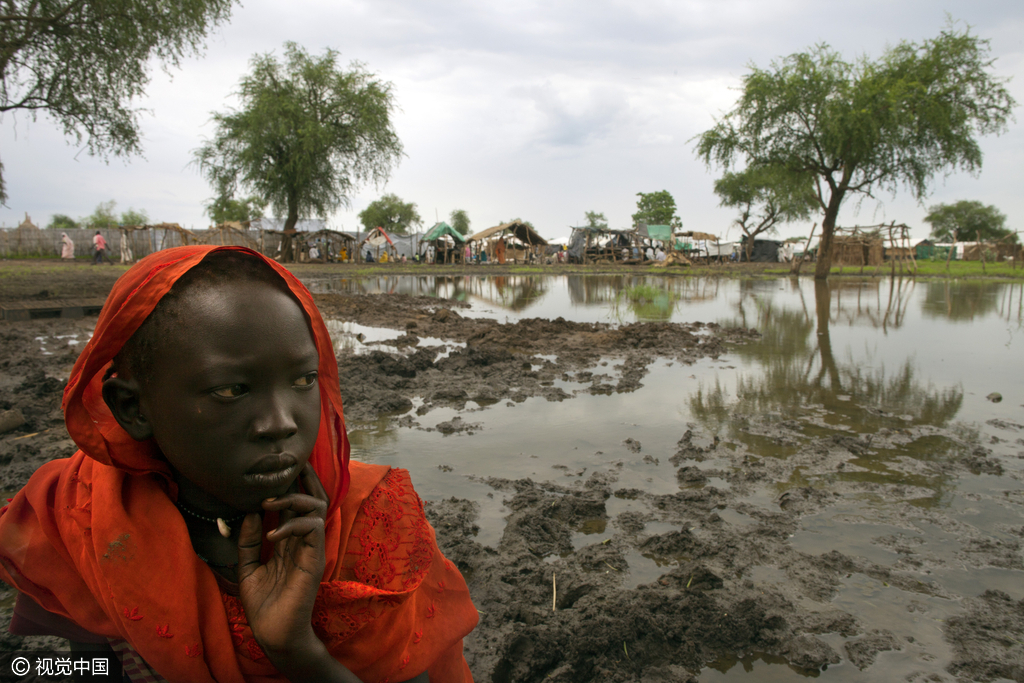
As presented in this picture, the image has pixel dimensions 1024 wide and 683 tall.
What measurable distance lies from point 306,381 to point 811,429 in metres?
3.90

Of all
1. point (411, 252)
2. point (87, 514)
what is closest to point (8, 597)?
point (87, 514)

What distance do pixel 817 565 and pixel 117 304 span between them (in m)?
2.53

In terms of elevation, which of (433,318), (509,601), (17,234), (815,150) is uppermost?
(815,150)

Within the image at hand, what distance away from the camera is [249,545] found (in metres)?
0.95

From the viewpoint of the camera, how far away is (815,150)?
74.8 feet

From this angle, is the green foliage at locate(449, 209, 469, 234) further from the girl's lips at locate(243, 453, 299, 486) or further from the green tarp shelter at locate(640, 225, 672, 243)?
the girl's lips at locate(243, 453, 299, 486)

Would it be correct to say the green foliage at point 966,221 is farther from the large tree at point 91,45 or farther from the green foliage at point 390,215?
the large tree at point 91,45

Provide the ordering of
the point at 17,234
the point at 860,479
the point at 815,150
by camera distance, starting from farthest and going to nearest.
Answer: the point at 17,234
the point at 815,150
the point at 860,479

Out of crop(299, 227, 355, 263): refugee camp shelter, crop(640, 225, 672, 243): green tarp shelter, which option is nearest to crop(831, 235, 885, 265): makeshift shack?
crop(640, 225, 672, 243): green tarp shelter

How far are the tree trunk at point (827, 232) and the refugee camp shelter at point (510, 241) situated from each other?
2225cm

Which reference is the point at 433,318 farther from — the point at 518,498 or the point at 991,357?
the point at 991,357

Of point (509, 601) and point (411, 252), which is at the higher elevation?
point (411, 252)

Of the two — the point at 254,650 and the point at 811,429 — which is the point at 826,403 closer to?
the point at 811,429

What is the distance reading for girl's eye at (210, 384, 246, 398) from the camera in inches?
36.2
